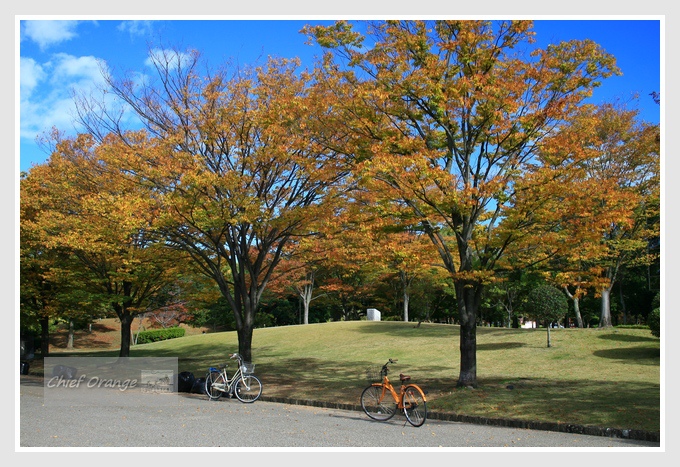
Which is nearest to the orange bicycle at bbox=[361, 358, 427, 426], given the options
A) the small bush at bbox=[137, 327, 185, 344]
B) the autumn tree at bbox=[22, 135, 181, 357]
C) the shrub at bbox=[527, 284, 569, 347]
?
the autumn tree at bbox=[22, 135, 181, 357]

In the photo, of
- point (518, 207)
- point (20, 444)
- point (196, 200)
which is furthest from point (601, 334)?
point (20, 444)

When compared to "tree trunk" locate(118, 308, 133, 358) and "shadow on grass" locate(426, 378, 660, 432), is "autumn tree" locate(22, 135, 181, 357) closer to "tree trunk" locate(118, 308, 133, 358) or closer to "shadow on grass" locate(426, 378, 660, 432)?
"tree trunk" locate(118, 308, 133, 358)

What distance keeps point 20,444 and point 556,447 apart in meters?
7.07

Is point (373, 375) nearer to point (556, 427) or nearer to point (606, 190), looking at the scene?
point (556, 427)

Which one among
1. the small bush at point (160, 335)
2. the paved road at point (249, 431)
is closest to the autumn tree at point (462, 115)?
the paved road at point (249, 431)

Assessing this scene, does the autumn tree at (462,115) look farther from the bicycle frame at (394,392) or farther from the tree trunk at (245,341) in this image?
the tree trunk at (245,341)

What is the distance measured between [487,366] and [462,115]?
314 inches

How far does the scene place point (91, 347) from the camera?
4038 cm

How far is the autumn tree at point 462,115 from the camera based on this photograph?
1062cm

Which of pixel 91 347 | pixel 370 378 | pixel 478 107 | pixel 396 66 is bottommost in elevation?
pixel 91 347

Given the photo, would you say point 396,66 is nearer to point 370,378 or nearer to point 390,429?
point 390,429

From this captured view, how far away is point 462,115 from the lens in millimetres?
11398

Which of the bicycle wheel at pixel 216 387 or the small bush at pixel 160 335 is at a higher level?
the bicycle wheel at pixel 216 387

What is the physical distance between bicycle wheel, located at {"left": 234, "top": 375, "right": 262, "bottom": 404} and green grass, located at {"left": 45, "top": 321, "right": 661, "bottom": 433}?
0.75m
